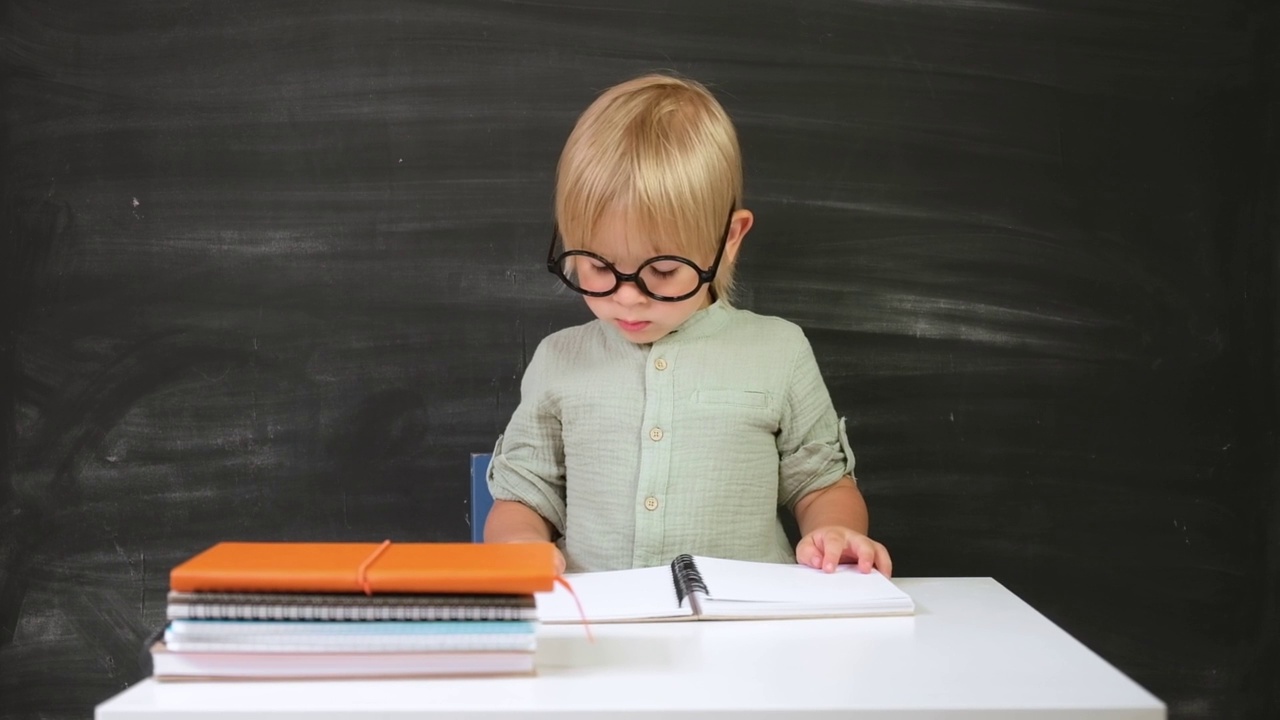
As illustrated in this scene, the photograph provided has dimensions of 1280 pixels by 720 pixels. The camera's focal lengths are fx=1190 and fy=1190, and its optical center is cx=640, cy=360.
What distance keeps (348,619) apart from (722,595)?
0.37 metres

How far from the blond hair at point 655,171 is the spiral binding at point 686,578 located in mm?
373

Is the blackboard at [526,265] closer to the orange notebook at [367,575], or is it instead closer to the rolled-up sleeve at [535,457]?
the rolled-up sleeve at [535,457]

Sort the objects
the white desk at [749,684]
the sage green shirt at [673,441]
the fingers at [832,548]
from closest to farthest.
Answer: the white desk at [749,684], the fingers at [832,548], the sage green shirt at [673,441]

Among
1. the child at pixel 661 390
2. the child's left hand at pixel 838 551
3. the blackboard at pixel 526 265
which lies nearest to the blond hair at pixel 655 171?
the child at pixel 661 390

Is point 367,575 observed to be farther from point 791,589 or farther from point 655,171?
point 655,171

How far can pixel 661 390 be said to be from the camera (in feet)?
5.02

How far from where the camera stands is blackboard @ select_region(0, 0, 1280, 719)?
1.97 m

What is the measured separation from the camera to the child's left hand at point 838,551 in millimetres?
1278

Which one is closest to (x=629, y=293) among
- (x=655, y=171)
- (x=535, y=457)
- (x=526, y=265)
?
(x=655, y=171)

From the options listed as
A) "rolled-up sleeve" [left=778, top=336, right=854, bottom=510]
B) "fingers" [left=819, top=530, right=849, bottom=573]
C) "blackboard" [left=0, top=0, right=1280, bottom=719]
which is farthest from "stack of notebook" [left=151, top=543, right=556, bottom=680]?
"blackboard" [left=0, top=0, right=1280, bottom=719]

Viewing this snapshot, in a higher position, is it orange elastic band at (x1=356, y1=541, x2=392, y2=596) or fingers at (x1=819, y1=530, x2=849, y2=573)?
orange elastic band at (x1=356, y1=541, x2=392, y2=596)

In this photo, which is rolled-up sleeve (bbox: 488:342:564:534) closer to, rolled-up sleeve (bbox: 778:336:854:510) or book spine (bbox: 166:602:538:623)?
rolled-up sleeve (bbox: 778:336:854:510)

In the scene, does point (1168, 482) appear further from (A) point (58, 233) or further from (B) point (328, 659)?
(A) point (58, 233)

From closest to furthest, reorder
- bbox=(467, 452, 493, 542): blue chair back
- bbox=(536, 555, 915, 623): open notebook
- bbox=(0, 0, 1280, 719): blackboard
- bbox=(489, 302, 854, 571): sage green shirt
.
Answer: bbox=(536, 555, 915, 623): open notebook → bbox=(489, 302, 854, 571): sage green shirt → bbox=(467, 452, 493, 542): blue chair back → bbox=(0, 0, 1280, 719): blackboard
